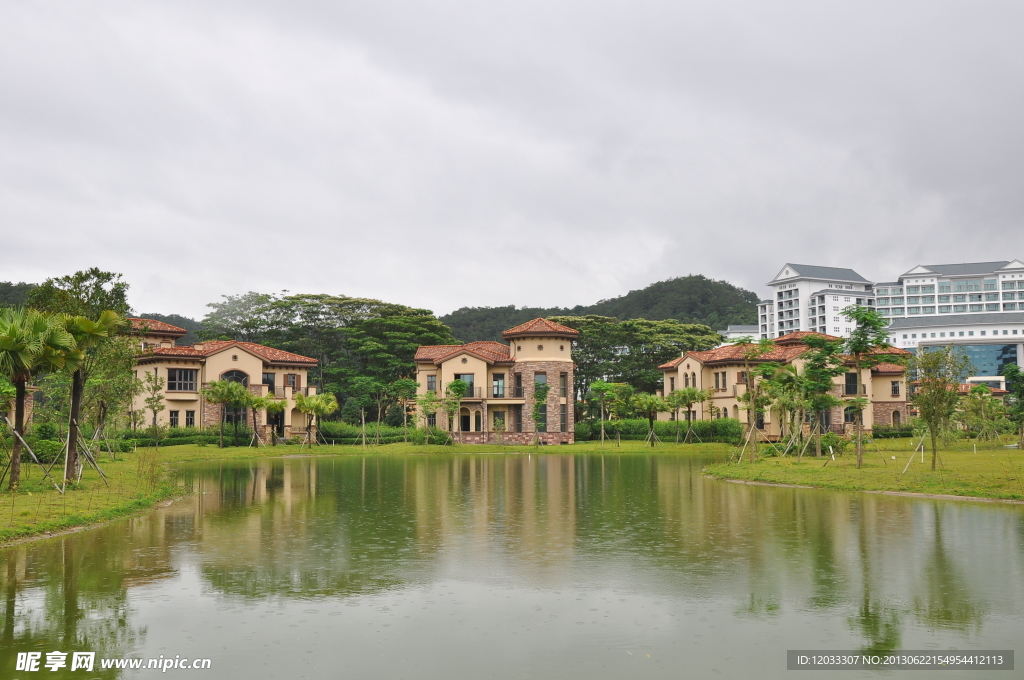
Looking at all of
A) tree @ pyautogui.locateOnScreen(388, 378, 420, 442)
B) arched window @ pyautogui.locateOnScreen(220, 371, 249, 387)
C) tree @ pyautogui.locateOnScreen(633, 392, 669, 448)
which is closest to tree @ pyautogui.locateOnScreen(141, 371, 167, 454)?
arched window @ pyautogui.locateOnScreen(220, 371, 249, 387)

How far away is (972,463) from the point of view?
3216 centimetres

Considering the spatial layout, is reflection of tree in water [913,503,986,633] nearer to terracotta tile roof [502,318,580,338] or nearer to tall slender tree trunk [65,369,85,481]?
tall slender tree trunk [65,369,85,481]

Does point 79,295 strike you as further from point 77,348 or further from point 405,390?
point 405,390

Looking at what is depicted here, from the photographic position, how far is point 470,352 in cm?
6241

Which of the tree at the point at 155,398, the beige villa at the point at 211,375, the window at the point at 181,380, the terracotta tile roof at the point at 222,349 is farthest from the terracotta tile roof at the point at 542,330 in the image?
the tree at the point at 155,398

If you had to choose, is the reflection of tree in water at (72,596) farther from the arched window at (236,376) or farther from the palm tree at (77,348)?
the arched window at (236,376)

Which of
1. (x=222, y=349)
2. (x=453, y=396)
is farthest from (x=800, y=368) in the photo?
(x=222, y=349)

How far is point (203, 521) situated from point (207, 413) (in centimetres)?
3989

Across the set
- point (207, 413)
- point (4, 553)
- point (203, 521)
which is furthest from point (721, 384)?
point (4, 553)

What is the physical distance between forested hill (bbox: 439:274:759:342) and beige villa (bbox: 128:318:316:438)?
44.8 m

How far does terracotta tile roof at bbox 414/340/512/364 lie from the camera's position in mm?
62562

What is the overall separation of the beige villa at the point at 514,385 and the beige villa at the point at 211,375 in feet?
32.3

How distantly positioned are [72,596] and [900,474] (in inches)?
962

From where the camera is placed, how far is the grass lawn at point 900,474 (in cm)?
2406
